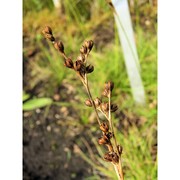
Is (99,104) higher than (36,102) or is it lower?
lower

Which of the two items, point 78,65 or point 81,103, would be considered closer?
point 78,65

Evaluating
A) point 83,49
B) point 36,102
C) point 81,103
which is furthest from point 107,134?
point 81,103

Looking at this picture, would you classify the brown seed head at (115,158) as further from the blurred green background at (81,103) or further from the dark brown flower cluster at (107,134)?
the blurred green background at (81,103)

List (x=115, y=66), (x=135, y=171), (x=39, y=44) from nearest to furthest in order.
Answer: (x=135, y=171) → (x=115, y=66) → (x=39, y=44)

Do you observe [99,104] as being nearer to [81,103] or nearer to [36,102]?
[36,102]

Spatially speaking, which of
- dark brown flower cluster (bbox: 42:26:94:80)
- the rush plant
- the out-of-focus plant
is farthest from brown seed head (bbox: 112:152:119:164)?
the out-of-focus plant

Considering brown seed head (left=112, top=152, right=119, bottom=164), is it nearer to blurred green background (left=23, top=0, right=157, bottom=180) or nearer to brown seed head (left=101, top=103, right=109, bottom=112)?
brown seed head (left=101, top=103, right=109, bottom=112)
